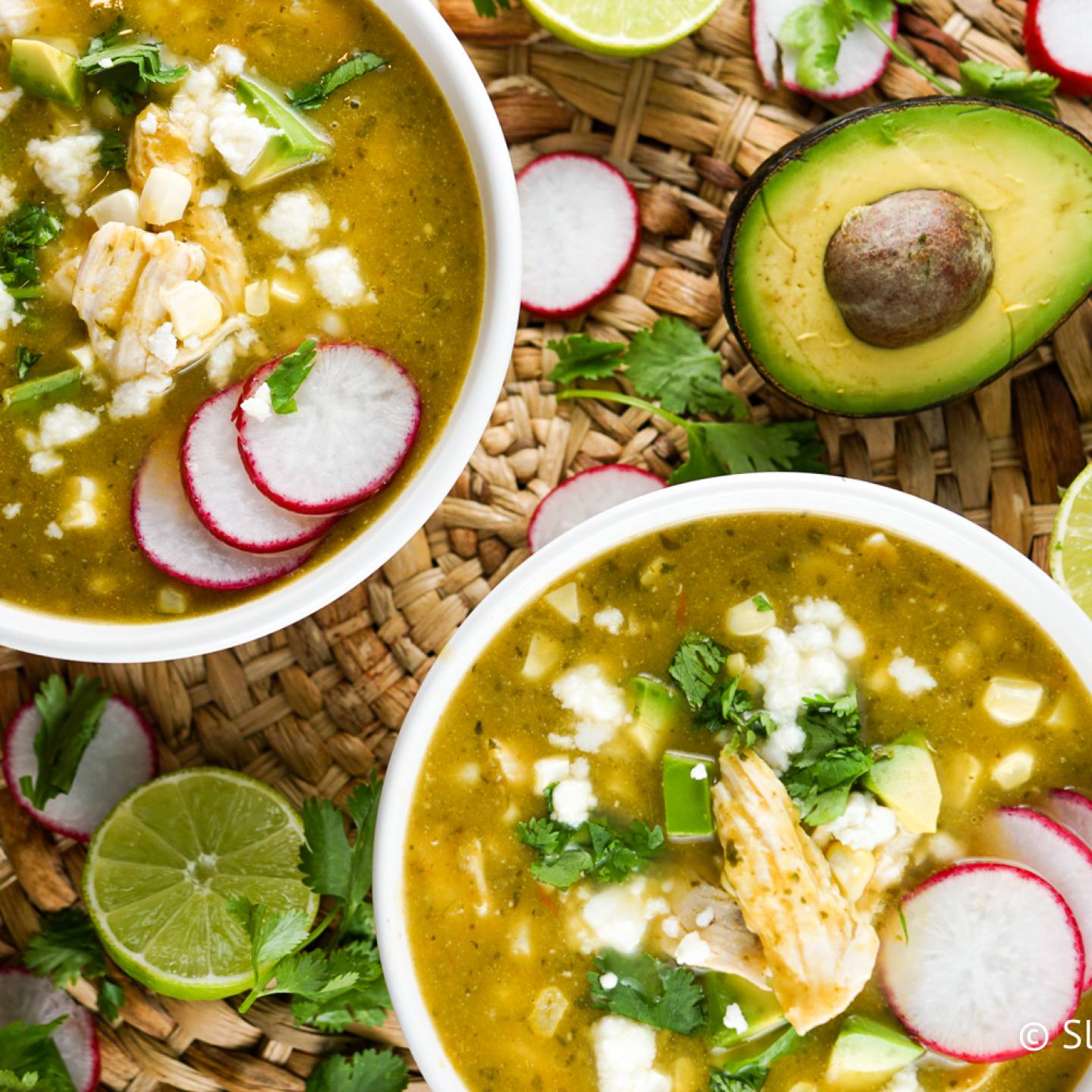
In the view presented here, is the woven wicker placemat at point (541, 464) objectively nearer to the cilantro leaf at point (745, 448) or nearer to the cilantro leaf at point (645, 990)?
the cilantro leaf at point (745, 448)

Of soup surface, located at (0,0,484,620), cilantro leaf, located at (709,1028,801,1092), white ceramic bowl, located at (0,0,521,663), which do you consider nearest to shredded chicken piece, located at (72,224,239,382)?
soup surface, located at (0,0,484,620)

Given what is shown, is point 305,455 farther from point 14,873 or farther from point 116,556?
point 14,873

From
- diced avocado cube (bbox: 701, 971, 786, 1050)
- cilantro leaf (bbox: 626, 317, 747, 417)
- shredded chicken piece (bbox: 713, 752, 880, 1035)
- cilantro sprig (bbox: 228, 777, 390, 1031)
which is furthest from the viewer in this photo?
cilantro leaf (bbox: 626, 317, 747, 417)

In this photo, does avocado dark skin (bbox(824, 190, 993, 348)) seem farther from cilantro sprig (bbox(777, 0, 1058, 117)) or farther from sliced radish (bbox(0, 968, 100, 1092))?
sliced radish (bbox(0, 968, 100, 1092))

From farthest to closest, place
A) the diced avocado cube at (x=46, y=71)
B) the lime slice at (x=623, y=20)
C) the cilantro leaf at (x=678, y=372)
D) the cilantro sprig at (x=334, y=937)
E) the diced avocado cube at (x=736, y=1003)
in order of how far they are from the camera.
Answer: the cilantro leaf at (x=678, y=372), the lime slice at (x=623, y=20), the cilantro sprig at (x=334, y=937), the diced avocado cube at (x=736, y=1003), the diced avocado cube at (x=46, y=71)

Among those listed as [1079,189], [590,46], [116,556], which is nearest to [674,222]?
[590,46]

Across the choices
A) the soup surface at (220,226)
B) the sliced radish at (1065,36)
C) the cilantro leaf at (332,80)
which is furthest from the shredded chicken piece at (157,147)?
the sliced radish at (1065,36)

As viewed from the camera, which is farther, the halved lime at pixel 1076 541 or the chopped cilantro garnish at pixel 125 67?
the halved lime at pixel 1076 541
